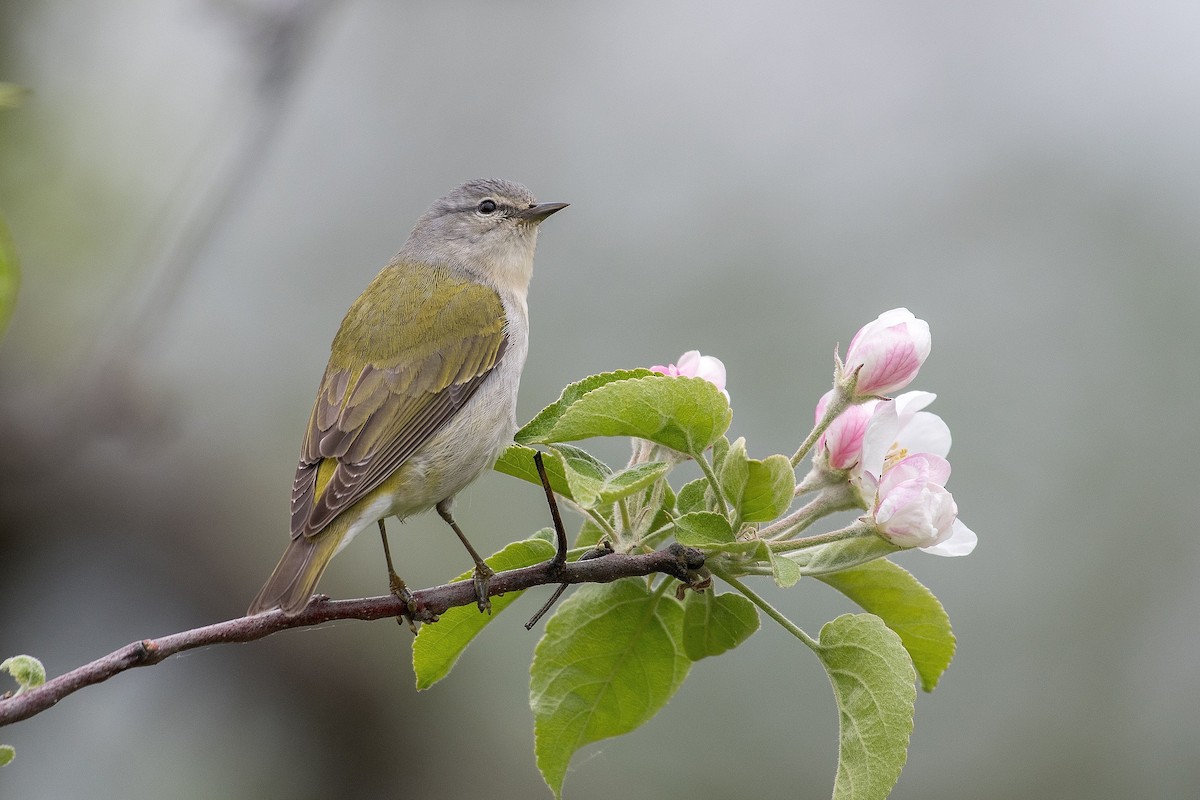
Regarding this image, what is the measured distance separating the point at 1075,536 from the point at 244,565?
159 inches

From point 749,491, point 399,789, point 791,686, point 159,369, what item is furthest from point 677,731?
point 749,491

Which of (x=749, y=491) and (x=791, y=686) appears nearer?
(x=749, y=491)

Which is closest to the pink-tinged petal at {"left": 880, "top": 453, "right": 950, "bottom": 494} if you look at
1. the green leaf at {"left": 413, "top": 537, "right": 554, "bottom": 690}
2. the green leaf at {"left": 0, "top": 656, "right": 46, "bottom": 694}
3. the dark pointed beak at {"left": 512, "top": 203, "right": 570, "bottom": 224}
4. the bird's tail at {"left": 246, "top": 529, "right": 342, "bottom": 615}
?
the green leaf at {"left": 413, "top": 537, "right": 554, "bottom": 690}

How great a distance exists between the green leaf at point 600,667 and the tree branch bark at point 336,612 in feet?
0.69

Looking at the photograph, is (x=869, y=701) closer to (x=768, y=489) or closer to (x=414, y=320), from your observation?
(x=768, y=489)

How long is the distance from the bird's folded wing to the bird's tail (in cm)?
5

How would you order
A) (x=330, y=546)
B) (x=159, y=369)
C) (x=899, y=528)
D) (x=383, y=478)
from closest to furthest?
(x=899, y=528), (x=330, y=546), (x=383, y=478), (x=159, y=369)

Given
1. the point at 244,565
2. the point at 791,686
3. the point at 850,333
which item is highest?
the point at 850,333

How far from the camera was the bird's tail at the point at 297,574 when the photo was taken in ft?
7.39

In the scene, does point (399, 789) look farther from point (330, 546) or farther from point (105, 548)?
point (330, 546)

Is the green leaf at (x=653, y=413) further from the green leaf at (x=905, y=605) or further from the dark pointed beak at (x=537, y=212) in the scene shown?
the dark pointed beak at (x=537, y=212)

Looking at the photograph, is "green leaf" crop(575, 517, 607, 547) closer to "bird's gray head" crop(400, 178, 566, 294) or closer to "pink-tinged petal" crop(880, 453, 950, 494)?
"pink-tinged petal" crop(880, 453, 950, 494)

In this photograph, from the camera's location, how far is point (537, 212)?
4.30 m

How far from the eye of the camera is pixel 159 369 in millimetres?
5277
